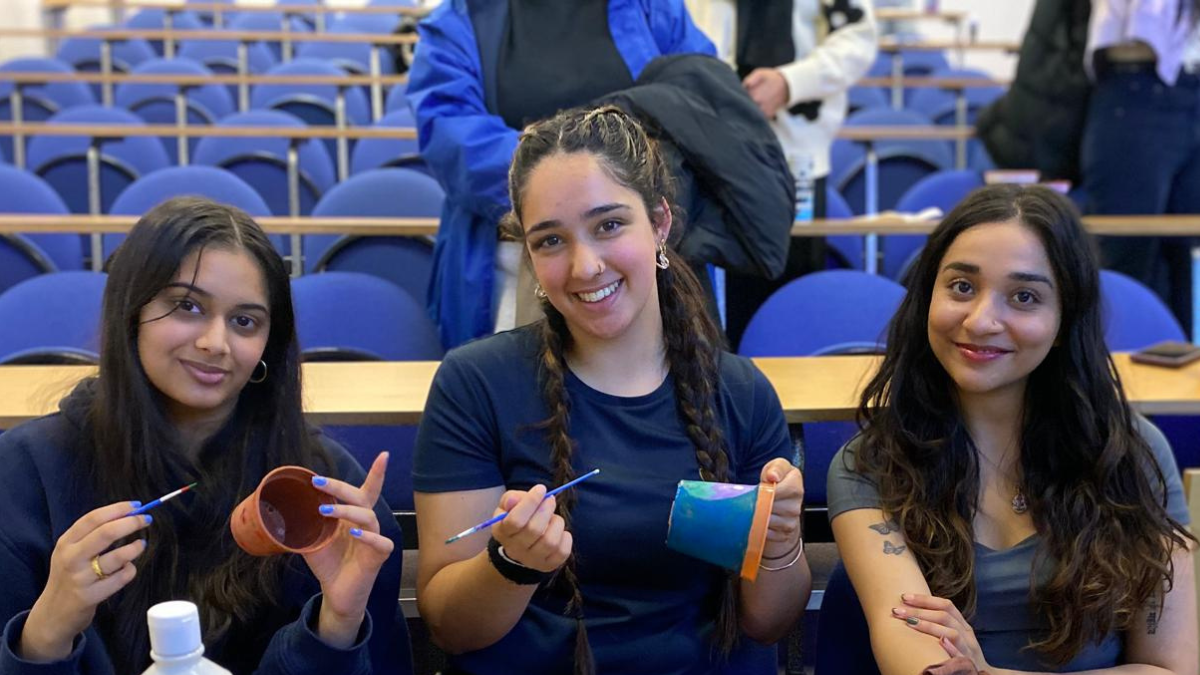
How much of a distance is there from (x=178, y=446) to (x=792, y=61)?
2.17 metres

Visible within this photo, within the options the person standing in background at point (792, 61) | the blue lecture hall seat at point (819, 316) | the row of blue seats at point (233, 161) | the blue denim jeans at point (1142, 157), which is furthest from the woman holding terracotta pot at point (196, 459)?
the row of blue seats at point (233, 161)

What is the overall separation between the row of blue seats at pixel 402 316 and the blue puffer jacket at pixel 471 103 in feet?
0.99

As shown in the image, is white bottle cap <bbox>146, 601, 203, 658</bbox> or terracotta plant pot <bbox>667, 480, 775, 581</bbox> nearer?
white bottle cap <bbox>146, 601, 203, 658</bbox>

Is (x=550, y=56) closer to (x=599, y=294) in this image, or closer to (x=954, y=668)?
(x=599, y=294)

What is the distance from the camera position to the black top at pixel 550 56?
227cm

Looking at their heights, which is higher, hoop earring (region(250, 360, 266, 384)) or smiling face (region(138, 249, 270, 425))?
smiling face (region(138, 249, 270, 425))

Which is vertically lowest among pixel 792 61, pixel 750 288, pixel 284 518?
pixel 750 288

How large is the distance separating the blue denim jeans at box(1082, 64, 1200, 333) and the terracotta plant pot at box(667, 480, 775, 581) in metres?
2.82

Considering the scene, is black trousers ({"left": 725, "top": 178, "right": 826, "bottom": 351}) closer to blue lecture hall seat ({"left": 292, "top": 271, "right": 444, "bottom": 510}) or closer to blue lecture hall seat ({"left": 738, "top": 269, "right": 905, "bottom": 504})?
blue lecture hall seat ({"left": 738, "top": 269, "right": 905, "bottom": 504})

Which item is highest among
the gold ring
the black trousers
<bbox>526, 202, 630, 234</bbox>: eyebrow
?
<bbox>526, 202, 630, 234</bbox>: eyebrow

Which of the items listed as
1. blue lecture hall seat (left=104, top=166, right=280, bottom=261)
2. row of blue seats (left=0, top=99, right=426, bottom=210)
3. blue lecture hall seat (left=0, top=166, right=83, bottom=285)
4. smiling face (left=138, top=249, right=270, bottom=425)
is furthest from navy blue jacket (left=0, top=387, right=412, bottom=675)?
row of blue seats (left=0, top=99, right=426, bottom=210)

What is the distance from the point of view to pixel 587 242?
1497mm

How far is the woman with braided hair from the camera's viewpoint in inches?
58.8

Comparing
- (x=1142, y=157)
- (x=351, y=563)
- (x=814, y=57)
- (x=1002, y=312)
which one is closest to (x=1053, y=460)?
(x=1002, y=312)
